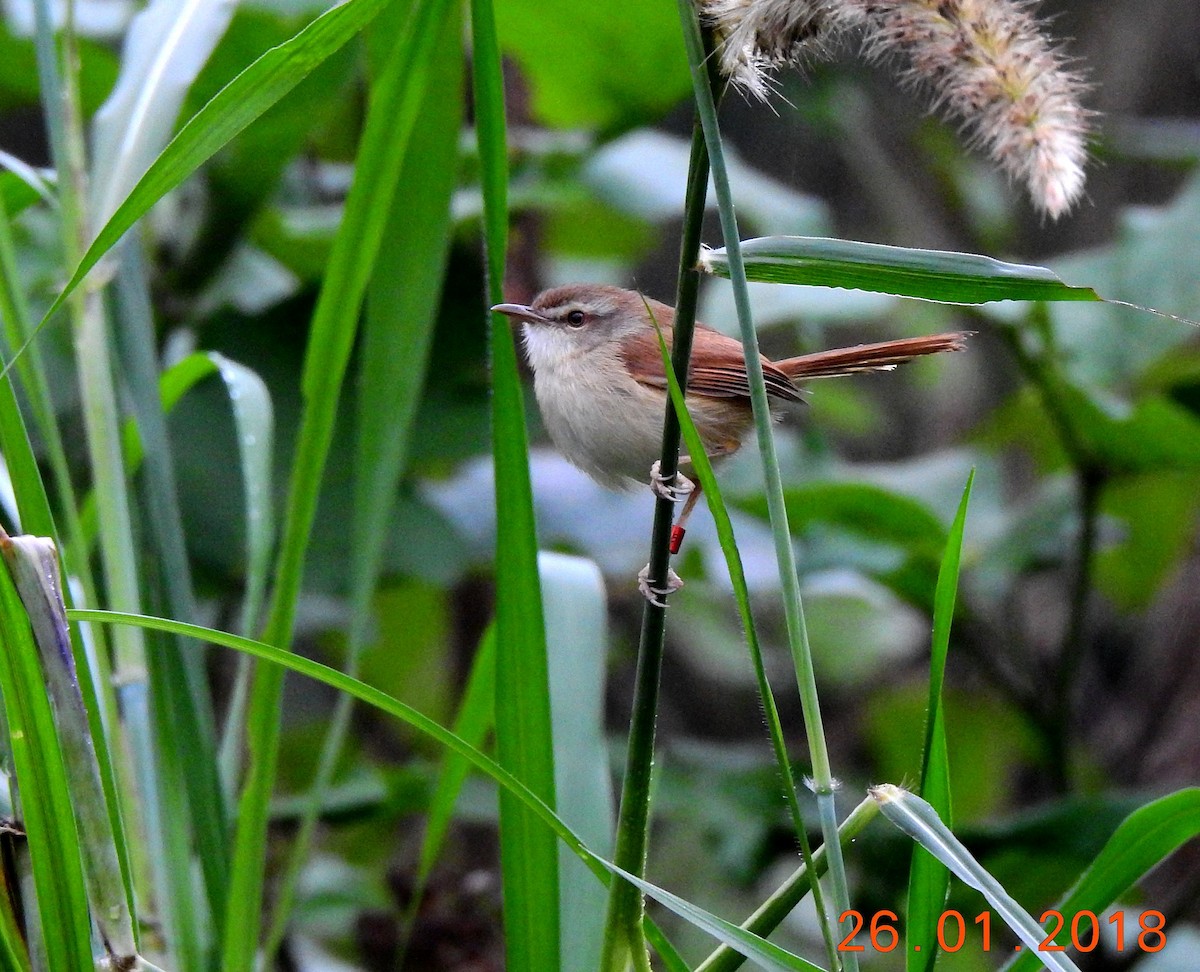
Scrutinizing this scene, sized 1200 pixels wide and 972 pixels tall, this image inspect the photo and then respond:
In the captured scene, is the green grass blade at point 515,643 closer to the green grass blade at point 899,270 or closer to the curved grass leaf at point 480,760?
the curved grass leaf at point 480,760

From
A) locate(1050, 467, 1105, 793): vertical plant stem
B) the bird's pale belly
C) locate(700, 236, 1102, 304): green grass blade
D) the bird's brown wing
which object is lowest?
locate(1050, 467, 1105, 793): vertical plant stem

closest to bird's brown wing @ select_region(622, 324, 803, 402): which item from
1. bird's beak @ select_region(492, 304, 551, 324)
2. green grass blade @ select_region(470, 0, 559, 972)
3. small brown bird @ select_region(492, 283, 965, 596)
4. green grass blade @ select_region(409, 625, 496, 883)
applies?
small brown bird @ select_region(492, 283, 965, 596)

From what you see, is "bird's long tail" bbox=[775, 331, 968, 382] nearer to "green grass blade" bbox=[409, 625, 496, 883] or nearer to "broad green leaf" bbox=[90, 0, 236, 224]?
"green grass blade" bbox=[409, 625, 496, 883]

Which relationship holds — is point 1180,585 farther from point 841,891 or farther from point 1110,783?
point 841,891

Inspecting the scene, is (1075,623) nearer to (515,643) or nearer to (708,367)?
(708,367)

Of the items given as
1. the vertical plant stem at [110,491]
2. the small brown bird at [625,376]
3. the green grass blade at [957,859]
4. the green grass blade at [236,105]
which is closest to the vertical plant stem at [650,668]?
the green grass blade at [957,859]

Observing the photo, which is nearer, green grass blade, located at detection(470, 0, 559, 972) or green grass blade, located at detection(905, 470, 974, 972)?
green grass blade, located at detection(905, 470, 974, 972)

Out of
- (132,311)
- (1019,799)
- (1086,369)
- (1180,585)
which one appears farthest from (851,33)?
(1019,799)
